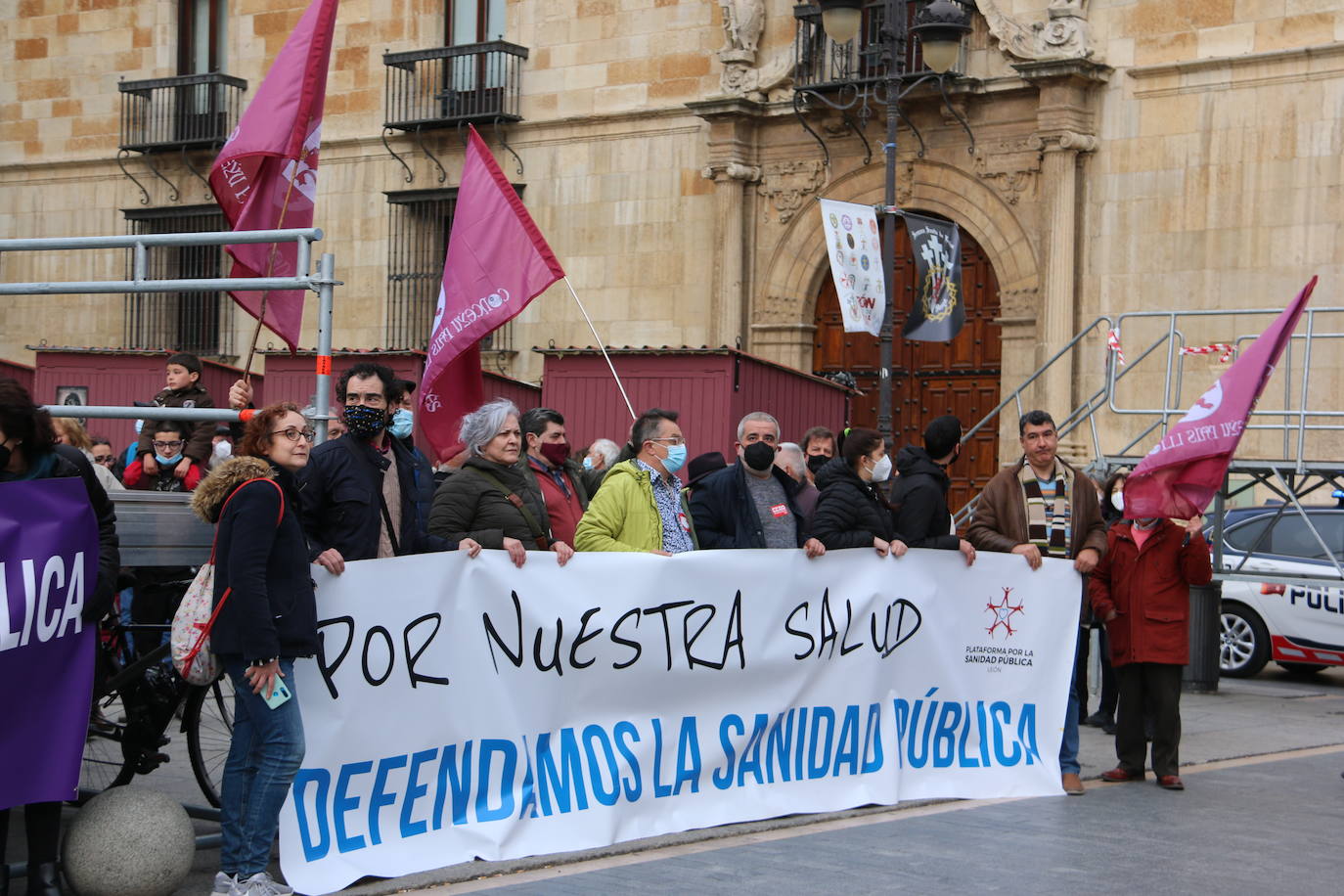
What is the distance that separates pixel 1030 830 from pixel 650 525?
2153 millimetres

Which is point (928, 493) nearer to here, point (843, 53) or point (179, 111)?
point (843, 53)

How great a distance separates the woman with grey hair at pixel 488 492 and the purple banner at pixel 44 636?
66.0 inches

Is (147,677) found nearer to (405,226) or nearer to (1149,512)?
(1149,512)

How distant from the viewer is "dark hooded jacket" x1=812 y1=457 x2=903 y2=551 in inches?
345

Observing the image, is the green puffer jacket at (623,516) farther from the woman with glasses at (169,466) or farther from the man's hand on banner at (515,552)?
the woman with glasses at (169,466)

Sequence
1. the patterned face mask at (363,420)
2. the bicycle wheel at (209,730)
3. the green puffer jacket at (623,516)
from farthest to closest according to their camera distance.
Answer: the green puffer jacket at (623,516)
the bicycle wheel at (209,730)
the patterned face mask at (363,420)

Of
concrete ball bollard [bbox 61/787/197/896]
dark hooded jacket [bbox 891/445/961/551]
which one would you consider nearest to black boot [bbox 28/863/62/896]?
concrete ball bollard [bbox 61/787/197/896]

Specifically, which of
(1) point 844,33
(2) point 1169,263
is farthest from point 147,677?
(2) point 1169,263

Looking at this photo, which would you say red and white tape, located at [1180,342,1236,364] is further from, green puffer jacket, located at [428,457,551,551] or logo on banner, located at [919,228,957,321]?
green puffer jacket, located at [428,457,551,551]

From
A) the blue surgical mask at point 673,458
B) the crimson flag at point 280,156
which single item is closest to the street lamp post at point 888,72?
the crimson flag at point 280,156

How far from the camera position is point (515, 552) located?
7344mm

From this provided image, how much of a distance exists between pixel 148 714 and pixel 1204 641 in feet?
30.4

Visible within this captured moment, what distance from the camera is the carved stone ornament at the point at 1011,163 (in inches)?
816

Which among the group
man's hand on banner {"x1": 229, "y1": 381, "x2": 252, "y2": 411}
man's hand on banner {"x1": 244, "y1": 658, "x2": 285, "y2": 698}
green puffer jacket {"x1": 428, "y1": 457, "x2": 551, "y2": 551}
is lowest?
man's hand on banner {"x1": 244, "y1": 658, "x2": 285, "y2": 698}
